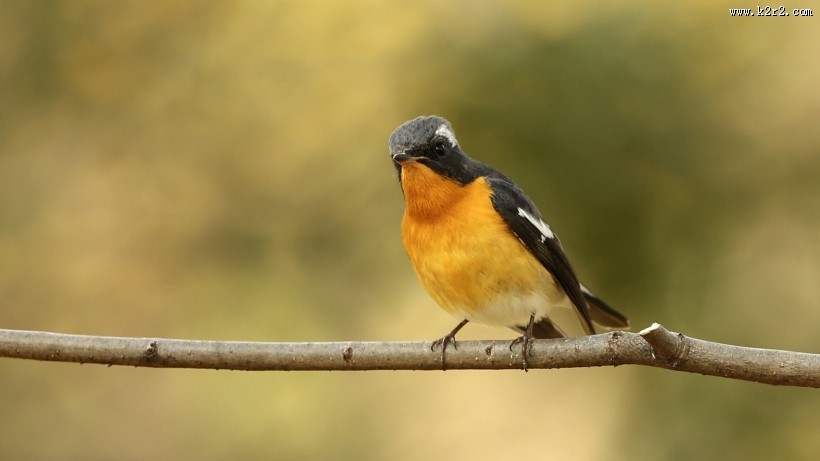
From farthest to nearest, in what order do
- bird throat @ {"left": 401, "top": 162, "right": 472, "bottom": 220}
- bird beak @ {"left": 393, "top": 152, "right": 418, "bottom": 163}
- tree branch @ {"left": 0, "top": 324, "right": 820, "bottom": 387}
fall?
bird throat @ {"left": 401, "top": 162, "right": 472, "bottom": 220}
bird beak @ {"left": 393, "top": 152, "right": 418, "bottom": 163}
tree branch @ {"left": 0, "top": 324, "right": 820, "bottom": 387}

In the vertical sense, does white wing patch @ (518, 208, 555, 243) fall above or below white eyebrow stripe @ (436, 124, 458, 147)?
below

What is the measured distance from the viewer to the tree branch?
10.2 ft

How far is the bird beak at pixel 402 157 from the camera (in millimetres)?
4148

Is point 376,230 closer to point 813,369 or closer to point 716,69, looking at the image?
point 716,69

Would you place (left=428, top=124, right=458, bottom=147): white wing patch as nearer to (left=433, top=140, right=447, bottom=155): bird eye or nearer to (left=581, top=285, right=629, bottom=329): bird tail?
(left=433, top=140, right=447, bottom=155): bird eye

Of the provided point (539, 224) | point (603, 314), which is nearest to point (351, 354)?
point (539, 224)

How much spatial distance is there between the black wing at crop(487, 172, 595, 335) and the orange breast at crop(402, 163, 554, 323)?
4 cm

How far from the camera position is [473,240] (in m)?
4.21

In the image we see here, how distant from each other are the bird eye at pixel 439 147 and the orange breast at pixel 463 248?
0.38ft

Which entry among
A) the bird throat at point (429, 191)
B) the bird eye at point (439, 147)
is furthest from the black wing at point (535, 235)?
the bird eye at point (439, 147)

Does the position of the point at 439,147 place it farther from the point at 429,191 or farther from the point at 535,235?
the point at 535,235

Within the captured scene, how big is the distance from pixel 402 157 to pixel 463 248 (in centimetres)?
52

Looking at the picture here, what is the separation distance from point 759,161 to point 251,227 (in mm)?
4000

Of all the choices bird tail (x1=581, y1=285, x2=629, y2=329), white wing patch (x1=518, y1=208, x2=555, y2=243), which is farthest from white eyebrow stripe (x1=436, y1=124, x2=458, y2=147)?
bird tail (x1=581, y1=285, x2=629, y2=329)
